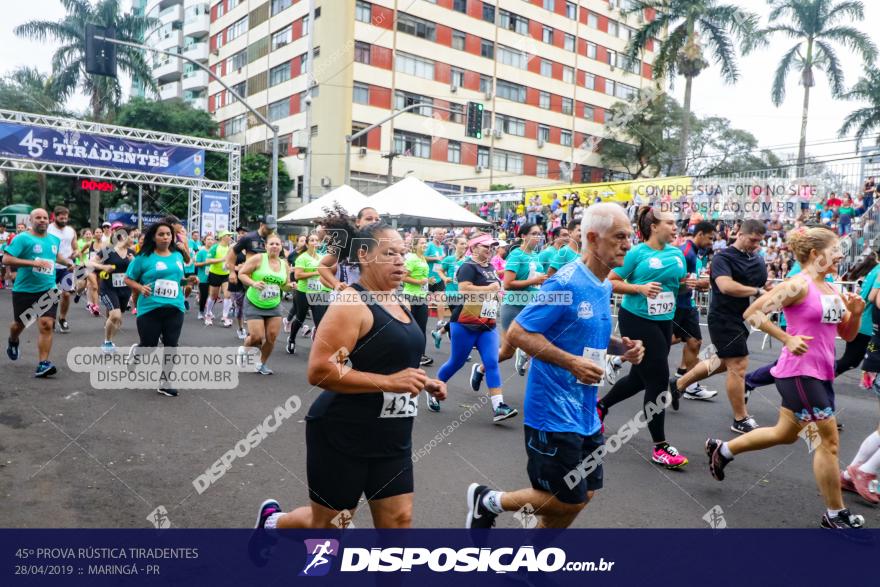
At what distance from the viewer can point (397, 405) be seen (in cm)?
293

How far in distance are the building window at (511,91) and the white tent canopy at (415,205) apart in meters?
34.0

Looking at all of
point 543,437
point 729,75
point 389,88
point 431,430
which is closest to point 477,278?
point 431,430

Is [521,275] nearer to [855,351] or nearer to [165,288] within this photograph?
[855,351]

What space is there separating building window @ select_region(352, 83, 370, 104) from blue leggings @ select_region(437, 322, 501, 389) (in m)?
36.6

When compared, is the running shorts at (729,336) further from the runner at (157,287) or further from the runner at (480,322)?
the runner at (157,287)

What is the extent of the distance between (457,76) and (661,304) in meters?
43.5

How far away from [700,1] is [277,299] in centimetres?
2819

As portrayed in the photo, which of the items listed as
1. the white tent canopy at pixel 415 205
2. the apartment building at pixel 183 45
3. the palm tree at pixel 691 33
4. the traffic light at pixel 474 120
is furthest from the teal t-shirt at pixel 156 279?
the apartment building at pixel 183 45

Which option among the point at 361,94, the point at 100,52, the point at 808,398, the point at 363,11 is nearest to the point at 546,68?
the point at 363,11

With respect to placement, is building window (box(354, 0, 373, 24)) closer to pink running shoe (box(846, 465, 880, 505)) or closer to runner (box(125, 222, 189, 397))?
runner (box(125, 222, 189, 397))

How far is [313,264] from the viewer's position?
9.99 meters

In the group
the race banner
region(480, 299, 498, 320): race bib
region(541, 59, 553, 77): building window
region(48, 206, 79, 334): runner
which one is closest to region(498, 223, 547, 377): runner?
region(480, 299, 498, 320): race bib

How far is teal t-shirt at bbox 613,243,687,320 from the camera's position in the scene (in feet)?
18.4

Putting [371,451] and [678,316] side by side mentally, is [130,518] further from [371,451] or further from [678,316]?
[678,316]
